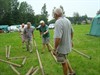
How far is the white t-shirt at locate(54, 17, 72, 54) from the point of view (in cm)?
713

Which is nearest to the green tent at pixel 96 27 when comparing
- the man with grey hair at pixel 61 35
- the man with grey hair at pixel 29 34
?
the man with grey hair at pixel 29 34

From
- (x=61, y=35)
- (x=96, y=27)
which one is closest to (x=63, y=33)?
(x=61, y=35)

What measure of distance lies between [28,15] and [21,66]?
7235 cm

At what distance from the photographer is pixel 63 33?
729cm

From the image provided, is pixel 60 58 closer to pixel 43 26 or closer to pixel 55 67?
pixel 55 67

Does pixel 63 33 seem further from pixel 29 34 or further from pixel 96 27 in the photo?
pixel 96 27

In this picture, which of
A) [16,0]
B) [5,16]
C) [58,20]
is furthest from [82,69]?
[16,0]

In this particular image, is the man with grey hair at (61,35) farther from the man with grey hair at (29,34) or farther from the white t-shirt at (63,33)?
the man with grey hair at (29,34)

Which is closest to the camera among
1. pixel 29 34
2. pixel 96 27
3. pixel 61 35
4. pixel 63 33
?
pixel 61 35

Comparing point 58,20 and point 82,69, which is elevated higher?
point 58,20

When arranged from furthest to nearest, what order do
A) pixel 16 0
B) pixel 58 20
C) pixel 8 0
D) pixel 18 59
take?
1. pixel 16 0
2. pixel 8 0
3. pixel 18 59
4. pixel 58 20

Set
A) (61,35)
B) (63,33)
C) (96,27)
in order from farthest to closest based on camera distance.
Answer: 1. (96,27)
2. (63,33)
3. (61,35)

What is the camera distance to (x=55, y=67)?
10.2 meters

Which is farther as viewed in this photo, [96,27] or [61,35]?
[96,27]
